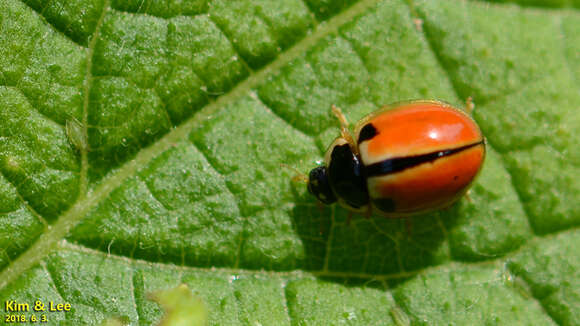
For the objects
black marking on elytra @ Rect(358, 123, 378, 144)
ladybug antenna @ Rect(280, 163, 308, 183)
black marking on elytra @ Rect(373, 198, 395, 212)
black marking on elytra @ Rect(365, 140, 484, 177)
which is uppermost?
black marking on elytra @ Rect(358, 123, 378, 144)

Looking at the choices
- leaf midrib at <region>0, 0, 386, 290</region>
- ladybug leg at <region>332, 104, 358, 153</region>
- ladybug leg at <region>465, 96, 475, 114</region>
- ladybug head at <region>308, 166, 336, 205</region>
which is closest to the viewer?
leaf midrib at <region>0, 0, 386, 290</region>

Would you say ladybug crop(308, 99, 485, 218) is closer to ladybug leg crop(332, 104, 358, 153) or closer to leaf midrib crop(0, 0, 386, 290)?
ladybug leg crop(332, 104, 358, 153)

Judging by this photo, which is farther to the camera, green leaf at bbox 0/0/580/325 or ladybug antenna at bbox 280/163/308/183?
ladybug antenna at bbox 280/163/308/183

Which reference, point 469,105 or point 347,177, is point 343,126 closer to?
point 347,177

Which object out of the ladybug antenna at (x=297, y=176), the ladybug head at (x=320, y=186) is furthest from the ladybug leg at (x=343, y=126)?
the ladybug antenna at (x=297, y=176)

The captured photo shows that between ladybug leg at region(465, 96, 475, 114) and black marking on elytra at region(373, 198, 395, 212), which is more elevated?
ladybug leg at region(465, 96, 475, 114)

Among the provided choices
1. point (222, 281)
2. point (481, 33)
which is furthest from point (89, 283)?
point (481, 33)

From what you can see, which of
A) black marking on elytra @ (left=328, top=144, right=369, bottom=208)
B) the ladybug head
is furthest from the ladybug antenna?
black marking on elytra @ (left=328, top=144, right=369, bottom=208)
